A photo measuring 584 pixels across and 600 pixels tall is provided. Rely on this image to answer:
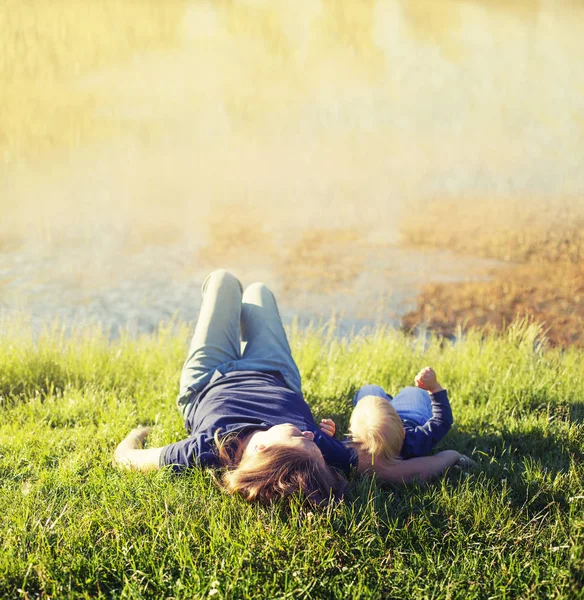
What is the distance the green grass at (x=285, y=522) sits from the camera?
177 centimetres

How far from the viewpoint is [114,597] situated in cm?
171

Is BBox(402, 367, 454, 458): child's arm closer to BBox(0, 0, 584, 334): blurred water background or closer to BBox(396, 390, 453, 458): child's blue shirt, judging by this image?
BBox(396, 390, 453, 458): child's blue shirt

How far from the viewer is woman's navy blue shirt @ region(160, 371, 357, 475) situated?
2254mm

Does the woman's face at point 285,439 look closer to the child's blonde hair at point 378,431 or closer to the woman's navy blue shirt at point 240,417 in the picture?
the woman's navy blue shirt at point 240,417

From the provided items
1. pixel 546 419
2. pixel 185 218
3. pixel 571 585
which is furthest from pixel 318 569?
pixel 185 218

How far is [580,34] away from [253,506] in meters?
7.46

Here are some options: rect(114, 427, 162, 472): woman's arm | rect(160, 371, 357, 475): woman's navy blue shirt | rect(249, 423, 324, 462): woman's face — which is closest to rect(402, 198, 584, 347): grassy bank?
rect(160, 371, 357, 475): woman's navy blue shirt

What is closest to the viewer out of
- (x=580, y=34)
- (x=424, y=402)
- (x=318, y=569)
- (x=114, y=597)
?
(x=114, y=597)

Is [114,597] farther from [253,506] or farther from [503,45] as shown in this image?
[503,45]

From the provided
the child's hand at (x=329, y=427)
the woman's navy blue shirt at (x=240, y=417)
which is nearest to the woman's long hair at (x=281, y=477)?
the woman's navy blue shirt at (x=240, y=417)

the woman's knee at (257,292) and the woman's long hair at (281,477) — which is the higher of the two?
the woman's knee at (257,292)

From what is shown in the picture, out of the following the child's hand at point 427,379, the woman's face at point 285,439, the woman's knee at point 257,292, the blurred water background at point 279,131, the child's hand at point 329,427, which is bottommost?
the child's hand at point 329,427

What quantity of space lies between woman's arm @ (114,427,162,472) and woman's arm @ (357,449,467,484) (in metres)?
0.84

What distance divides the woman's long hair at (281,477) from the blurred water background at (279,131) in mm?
4744
